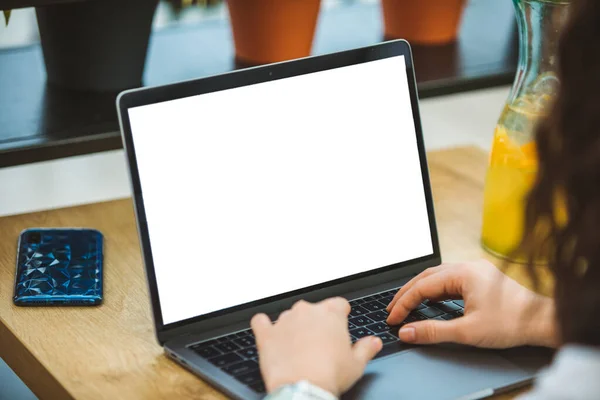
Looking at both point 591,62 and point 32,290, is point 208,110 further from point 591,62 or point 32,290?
point 591,62

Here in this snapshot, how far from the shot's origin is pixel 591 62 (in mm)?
660

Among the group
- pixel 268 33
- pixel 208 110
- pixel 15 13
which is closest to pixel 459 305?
pixel 208 110

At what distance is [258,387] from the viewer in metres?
0.88

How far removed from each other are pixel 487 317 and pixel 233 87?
38 centimetres

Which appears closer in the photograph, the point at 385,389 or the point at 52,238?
the point at 385,389

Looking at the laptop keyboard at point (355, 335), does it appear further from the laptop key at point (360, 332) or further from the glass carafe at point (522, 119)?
the glass carafe at point (522, 119)

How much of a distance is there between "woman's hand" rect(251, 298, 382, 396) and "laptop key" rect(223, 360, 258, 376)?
Result: 1.4 inches

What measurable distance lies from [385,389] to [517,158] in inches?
17.8

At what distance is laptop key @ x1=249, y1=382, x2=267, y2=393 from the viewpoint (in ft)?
2.87

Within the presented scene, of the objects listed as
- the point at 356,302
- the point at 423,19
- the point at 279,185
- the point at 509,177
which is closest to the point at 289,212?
the point at 279,185

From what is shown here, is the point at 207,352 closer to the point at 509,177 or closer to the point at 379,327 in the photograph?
the point at 379,327

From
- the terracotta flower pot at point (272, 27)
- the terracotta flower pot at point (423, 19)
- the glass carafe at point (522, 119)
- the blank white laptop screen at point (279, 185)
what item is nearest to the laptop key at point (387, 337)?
the blank white laptop screen at point (279, 185)

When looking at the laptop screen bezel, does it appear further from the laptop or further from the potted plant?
the potted plant

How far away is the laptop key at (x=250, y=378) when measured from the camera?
0.89m
